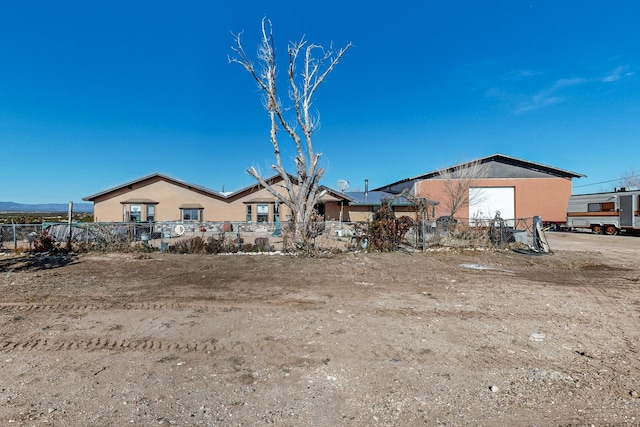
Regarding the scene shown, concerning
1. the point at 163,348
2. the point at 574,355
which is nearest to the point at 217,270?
the point at 163,348

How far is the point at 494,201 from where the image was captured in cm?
3178

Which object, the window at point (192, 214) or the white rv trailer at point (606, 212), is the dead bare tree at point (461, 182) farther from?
the window at point (192, 214)

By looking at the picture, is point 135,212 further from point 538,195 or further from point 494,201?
point 538,195

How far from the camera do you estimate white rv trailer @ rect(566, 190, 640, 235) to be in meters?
21.9

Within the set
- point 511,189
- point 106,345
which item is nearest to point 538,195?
point 511,189

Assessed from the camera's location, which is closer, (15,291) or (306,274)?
(15,291)

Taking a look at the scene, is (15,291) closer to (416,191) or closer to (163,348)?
(163,348)

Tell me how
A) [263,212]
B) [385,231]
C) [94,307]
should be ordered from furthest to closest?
1. [263,212]
2. [385,231]
3. [94,307]

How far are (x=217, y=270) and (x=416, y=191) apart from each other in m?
25.3

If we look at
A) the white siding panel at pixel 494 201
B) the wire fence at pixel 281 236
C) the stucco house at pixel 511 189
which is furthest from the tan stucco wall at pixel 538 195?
the wire fence at pixel 281 236

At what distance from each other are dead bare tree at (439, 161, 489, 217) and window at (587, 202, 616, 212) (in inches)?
319

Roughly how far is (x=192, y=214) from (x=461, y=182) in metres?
22.1

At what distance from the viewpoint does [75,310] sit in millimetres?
6203

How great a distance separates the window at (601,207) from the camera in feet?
76.6
